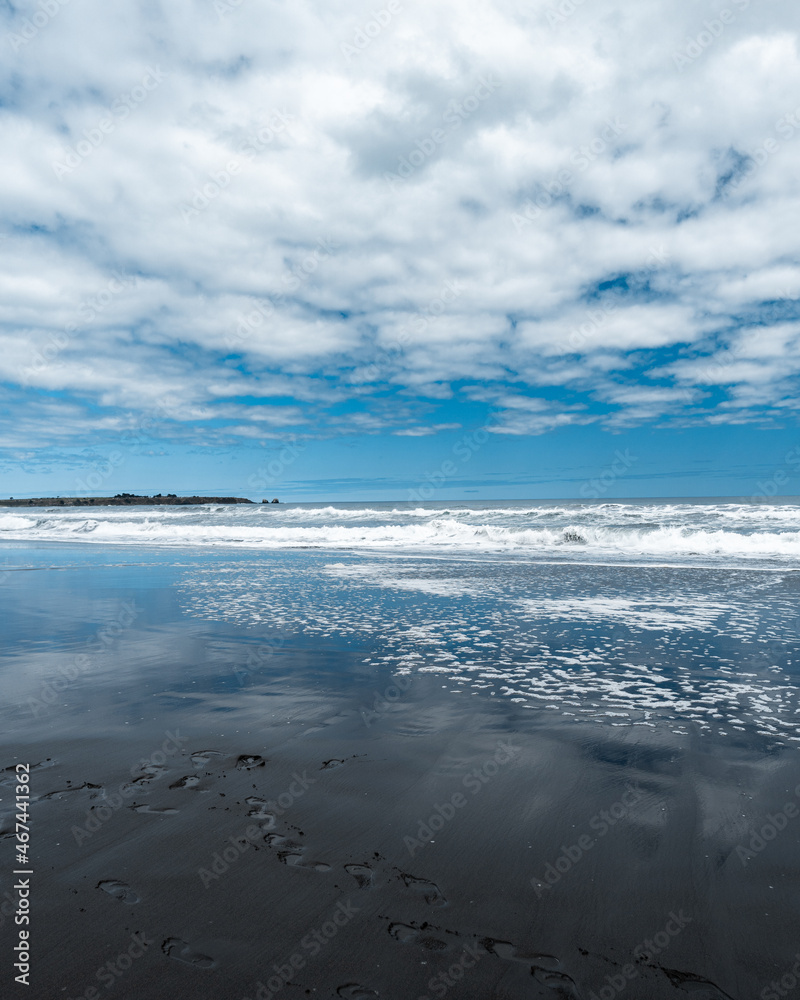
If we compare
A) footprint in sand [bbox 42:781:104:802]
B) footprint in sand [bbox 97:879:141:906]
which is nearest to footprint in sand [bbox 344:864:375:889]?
footprint in sand [bbox 97:879:141:906]

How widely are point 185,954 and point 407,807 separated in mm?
1521

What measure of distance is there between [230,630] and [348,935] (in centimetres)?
674

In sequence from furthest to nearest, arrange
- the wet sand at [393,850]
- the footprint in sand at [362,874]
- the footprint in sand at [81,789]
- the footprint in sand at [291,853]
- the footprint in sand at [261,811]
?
1. the footprint in sand at [81,789]
2. the footprint in sand at [261,811]
3. the footprint in sand at [291,853]
4. the footprint in sand at [362,874]
5. the wet sand at [393,850]

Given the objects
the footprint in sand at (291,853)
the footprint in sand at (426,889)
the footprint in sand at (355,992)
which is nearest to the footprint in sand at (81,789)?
the footprint in sand at (291,853)

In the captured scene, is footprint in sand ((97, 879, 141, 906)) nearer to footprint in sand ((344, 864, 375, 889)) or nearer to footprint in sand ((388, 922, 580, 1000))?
footprint in sand ((344, 864, 375, 889))

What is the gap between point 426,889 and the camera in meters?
2.78

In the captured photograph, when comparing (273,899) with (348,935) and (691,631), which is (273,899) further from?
(691,631)

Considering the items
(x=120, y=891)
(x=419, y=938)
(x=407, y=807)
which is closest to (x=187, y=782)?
(x=120, y=891)

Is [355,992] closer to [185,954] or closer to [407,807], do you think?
[185,954]

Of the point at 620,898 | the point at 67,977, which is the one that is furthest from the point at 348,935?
the point at 620,898

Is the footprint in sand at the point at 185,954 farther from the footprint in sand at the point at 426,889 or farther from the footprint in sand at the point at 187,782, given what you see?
the footprint in sand at the point at 187,782

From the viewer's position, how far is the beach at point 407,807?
2352 mm

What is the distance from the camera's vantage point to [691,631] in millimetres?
8336

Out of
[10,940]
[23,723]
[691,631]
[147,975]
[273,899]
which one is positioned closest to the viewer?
[147,975]
